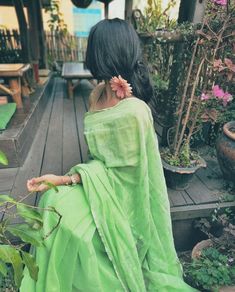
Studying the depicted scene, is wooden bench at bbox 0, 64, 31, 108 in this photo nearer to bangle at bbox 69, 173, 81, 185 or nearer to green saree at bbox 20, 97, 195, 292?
green saree at bbox 20, 97, 195, 292

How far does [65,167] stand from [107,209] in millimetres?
1034

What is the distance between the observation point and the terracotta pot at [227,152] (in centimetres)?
184

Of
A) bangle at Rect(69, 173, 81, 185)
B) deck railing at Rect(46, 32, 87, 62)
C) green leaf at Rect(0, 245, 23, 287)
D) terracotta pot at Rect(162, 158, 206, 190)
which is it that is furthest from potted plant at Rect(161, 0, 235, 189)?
deck railing at Rect(46, 32, 87, 62)

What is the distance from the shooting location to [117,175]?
1.32 metres

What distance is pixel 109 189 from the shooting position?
130 cm

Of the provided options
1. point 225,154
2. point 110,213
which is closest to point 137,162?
point 110,213

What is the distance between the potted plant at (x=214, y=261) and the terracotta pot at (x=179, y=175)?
11.7 inches

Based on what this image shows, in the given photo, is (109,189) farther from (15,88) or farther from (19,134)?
(15,88)

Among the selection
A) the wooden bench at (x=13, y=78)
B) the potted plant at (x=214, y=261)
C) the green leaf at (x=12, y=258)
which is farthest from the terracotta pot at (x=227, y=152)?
the wooden bench at (x=13, y=78)

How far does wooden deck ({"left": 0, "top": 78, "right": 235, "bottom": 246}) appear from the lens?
1.84 meters

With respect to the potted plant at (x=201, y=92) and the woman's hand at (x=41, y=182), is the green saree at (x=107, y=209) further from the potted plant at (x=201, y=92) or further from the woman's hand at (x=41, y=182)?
the potted plant at (x=201, y=92)

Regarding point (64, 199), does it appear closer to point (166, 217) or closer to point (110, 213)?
point (110, 213)

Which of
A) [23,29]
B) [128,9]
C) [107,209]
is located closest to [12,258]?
[107,209]

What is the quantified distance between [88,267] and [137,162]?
564 mm
